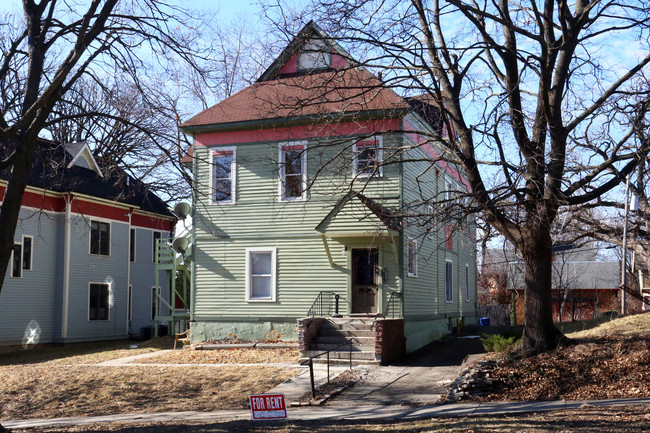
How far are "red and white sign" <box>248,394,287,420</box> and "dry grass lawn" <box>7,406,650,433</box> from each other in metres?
0.32

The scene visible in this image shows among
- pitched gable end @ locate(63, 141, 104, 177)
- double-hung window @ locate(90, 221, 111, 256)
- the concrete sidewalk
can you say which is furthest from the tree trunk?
pitched gable end @ locate(63, 141, 104, 177)

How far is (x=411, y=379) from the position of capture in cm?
1608

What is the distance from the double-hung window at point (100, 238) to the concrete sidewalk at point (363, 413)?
58.4 feet

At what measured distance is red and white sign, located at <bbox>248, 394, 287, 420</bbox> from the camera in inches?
372

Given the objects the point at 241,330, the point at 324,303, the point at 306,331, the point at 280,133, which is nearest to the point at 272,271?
the point at 324,303

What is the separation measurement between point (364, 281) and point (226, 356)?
4.91 m

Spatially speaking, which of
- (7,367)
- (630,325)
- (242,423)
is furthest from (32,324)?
(630,325)

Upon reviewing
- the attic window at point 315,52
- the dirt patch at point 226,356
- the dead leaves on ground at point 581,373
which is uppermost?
the attic window at point 315,52

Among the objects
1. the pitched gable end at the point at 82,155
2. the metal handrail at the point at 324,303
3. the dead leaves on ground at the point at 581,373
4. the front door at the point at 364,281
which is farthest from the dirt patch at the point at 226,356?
the pitched gable end at the point at 82,155

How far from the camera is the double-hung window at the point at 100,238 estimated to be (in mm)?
30609

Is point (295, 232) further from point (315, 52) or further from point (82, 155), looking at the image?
point (82, 155)

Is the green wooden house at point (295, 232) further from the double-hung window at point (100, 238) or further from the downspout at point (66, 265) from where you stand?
Result: the double-hung window at point (100, 238)

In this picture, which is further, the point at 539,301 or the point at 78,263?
the point at 78,263

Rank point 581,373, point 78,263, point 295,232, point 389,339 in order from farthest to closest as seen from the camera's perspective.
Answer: point 78,263 → point 295,232 → point 389,339 → point 581,373
